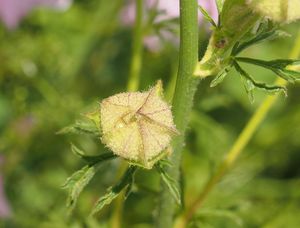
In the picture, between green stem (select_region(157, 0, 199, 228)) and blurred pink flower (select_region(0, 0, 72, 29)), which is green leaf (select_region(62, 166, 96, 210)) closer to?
green stem (select_region(157, 0, 199, 228))

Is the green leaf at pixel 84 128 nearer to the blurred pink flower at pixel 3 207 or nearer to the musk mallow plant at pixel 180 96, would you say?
the musk mallow plant at pixel 180 96

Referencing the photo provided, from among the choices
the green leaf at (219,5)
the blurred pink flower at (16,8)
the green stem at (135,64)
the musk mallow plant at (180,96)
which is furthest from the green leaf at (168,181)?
the blurred pink flower at (16,8)

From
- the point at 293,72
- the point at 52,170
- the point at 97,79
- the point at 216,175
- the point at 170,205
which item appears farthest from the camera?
the point at 97,79

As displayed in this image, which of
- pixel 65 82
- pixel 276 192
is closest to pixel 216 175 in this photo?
pixel 276 192

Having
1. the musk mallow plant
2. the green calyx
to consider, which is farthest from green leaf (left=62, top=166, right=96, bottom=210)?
the green calyx

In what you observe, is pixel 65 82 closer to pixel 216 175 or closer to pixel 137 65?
pixel 137 65

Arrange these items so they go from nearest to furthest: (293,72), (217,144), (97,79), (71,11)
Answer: (293,72)
(217,144)
(97,79)
(71,11)

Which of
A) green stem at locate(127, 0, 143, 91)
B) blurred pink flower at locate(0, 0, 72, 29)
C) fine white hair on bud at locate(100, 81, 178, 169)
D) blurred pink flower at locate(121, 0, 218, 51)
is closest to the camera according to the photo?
fine white hair on bud at locate(100, 81, 178, 169)
